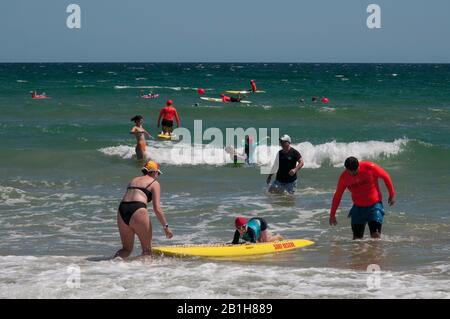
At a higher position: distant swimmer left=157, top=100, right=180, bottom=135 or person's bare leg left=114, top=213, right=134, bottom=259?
distant swimmer left=157, top=100, right=180, bottom=135

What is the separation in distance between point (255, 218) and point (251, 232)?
0.99 ft

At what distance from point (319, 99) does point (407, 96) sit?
720 cm

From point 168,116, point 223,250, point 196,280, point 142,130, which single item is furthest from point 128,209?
point 168,116

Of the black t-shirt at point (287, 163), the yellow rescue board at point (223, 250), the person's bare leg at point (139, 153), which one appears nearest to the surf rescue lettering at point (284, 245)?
the yellow rescue board at point (223, 250)

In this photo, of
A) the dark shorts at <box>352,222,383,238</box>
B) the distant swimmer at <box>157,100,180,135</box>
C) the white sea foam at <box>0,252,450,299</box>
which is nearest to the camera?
the white sea foam at <box>0,252,450,299</box>

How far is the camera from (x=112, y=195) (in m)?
16.6

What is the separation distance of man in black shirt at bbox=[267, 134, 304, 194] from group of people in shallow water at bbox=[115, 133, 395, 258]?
3.62 m

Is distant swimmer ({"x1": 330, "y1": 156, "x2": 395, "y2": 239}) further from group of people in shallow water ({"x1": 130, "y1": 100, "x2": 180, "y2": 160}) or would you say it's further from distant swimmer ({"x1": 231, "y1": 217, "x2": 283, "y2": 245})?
group of people in shallow water ({"x1": 130, "y1": 100, "x2": 180, "y2": 160})

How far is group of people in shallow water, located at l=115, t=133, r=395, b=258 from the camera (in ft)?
31.8

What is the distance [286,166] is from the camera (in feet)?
49.0

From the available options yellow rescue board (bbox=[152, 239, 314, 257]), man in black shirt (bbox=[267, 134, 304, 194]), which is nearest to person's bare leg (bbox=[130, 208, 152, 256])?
yellow rescue board (bbox=[152, 239, 314, 257])

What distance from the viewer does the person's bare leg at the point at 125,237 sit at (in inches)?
387

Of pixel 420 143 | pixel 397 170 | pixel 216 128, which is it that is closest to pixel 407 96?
pixel 216 128

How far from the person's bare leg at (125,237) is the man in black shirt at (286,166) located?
5.32 m
